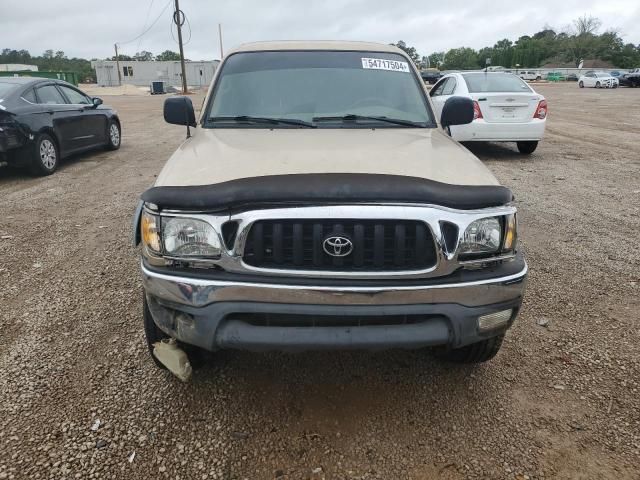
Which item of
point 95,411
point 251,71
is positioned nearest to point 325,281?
point 95,411

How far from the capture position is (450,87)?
33.5 ft

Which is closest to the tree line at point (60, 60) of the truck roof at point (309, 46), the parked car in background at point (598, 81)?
the parked car in background at point (598, 81)

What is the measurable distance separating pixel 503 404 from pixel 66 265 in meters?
3.69

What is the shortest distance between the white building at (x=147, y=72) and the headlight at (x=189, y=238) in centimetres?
7187

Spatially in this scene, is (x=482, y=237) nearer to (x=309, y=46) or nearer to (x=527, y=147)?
(x=309, y=46)

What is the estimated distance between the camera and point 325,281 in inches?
82.5

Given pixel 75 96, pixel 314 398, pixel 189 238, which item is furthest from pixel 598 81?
pixel 189 238

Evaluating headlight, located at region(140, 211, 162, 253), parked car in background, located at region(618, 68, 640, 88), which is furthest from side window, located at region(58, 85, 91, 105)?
parked car in background, located at region(618, 68, 640, 88)

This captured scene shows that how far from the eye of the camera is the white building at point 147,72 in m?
70.0

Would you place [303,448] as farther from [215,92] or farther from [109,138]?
[109,138]

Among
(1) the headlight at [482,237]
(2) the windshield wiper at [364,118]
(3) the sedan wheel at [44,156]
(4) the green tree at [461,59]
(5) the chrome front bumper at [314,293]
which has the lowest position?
(3) the sedan wheel at [44,156]

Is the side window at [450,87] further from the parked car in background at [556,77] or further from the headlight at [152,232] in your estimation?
the parked car in background at [556,77]

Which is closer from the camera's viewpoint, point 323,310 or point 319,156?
point 323,310

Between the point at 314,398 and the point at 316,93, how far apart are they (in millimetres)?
2030
